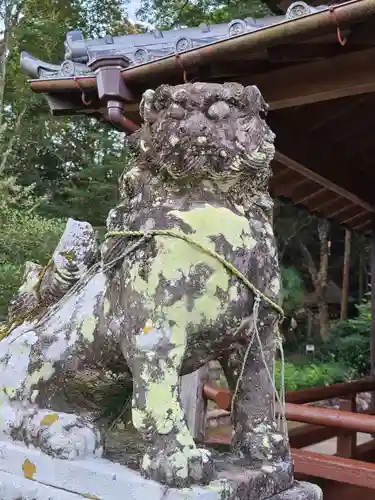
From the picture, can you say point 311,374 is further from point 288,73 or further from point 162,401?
point 162,401

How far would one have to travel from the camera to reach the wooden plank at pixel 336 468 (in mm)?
2168

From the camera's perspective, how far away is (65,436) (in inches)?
48.6

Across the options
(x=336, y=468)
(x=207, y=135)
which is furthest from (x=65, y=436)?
(x=336, y=468)

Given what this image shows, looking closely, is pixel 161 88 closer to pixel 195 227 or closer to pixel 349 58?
pixel 195 227

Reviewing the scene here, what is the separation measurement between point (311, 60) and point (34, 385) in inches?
73.2

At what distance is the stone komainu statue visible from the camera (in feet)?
3.69

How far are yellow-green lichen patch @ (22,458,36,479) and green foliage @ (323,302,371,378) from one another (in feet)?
28.8

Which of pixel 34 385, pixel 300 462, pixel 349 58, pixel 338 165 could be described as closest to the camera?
pixel 34 385

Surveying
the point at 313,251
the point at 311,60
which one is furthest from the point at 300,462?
the point at 313,251

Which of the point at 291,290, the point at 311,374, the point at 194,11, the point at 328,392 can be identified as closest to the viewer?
the point at 328,392

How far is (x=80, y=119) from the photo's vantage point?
12.1 meters

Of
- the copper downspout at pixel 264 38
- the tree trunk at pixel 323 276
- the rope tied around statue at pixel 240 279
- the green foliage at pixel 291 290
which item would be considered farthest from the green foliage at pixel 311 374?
the rope tied around statue at pixel 240 279

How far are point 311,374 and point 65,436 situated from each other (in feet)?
24.9

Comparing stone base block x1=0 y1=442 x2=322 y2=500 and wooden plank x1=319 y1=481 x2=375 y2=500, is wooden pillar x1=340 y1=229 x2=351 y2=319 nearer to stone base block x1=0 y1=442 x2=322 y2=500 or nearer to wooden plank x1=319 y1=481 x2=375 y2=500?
wooden plank x1=319 y1=481 x2=375 y2=500
